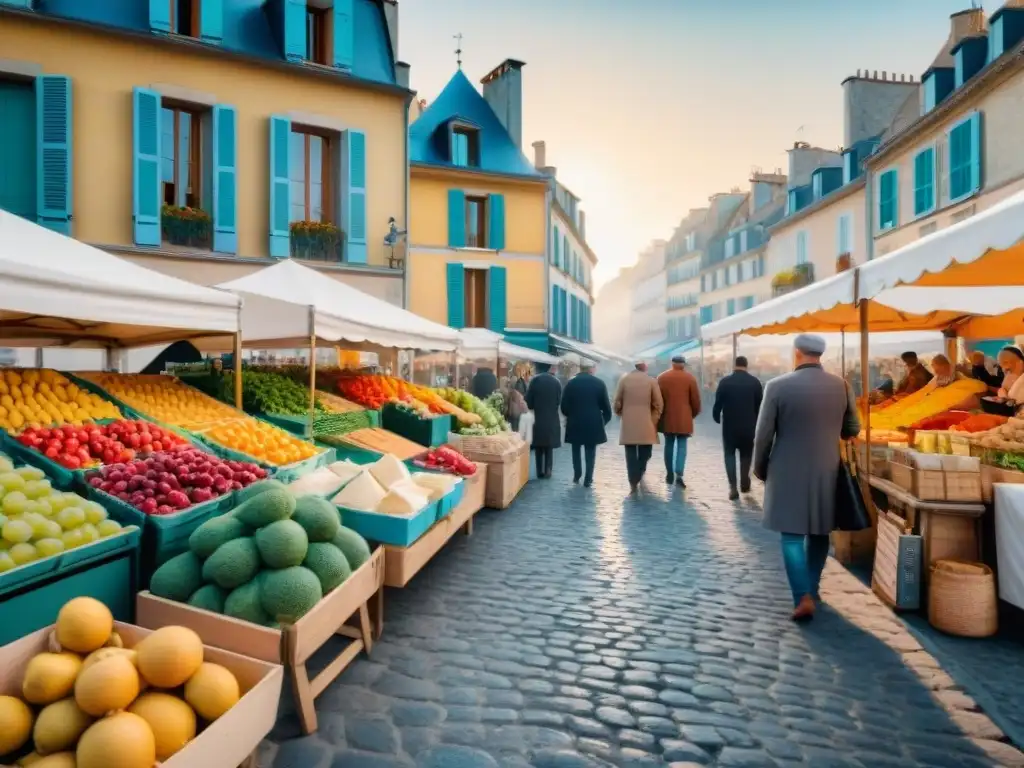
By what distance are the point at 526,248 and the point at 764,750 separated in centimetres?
2097

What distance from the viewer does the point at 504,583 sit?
5020 millimetres

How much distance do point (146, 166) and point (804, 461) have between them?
12.2m

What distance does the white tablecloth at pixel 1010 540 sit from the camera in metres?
3.94

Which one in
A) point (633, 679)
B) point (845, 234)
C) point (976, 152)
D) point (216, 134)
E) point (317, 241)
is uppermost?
point (845, 234)

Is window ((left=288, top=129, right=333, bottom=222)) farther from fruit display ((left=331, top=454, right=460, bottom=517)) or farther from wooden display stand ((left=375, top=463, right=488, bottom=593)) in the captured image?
fruit display ((left=331, top=454, right=460, bottom=517))

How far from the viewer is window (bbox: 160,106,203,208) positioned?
12.7 meters

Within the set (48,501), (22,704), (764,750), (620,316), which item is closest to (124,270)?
(48,501)

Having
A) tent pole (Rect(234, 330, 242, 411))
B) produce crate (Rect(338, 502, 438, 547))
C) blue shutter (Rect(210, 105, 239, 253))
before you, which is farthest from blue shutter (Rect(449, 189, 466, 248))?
produce crate (Rect(338, 502, 438, 547))

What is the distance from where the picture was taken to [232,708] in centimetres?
219

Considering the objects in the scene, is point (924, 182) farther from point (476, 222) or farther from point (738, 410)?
point (476, 222)

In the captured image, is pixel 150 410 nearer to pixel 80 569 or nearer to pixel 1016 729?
pixel 80 569

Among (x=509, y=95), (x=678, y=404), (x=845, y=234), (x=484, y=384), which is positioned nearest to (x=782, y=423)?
(x=678, y=404)

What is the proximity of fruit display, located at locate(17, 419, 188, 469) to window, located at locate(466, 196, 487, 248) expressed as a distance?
17979 mm

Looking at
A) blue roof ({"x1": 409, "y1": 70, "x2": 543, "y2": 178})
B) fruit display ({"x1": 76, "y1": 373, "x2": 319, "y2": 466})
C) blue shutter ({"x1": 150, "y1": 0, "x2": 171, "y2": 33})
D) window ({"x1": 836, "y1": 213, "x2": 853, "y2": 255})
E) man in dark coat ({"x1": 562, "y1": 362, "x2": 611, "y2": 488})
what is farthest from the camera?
window ({"x1": 836, "y1": 213, "x2": 853, "y2": 255})
